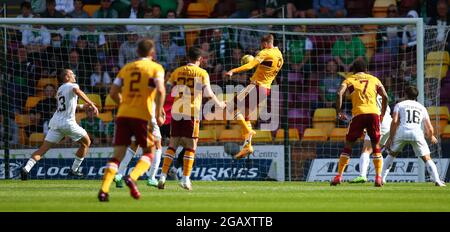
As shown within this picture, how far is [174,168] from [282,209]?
9324 mm

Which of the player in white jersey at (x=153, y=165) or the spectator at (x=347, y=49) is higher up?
the spectator at (x=347, y=49)

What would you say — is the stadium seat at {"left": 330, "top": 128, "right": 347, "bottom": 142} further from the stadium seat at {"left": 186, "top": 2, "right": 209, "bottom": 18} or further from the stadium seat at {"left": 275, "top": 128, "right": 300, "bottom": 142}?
the stadium seat at {"left": 186, "top": 2, "right": 209, "bottom": 18}

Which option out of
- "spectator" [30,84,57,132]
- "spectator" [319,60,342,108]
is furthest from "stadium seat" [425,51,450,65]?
"spectator" [30,84,57,132]

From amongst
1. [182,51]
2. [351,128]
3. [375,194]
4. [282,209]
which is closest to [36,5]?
[182,51]

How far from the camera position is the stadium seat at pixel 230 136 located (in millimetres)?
23641

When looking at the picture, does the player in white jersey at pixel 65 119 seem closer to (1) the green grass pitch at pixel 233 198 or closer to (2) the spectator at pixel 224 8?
(1) the green grass pitch at pixel 233 198

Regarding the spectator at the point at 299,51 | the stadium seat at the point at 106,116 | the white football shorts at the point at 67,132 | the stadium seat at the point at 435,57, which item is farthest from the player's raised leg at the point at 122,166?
the stadium seat at the point at 435,57

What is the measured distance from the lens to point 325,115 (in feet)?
80.6

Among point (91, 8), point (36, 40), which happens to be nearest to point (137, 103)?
point (36, 40)

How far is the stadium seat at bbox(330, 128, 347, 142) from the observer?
2385 centimetres

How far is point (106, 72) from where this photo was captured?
25.3 meters

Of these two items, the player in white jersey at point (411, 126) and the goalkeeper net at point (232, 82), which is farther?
the goalkeeper net at point (232, 82)

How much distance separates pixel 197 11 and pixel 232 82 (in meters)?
3.82

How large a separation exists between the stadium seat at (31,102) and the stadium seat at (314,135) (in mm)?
6159
